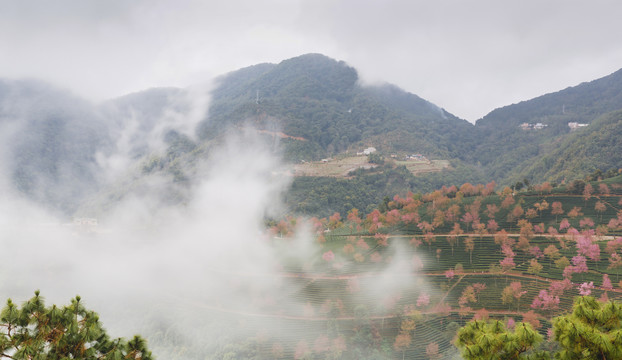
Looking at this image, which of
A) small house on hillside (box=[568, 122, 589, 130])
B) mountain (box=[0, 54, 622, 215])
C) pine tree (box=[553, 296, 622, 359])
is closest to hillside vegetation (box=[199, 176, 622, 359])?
mountain (box=[0, 54, 622, 215])

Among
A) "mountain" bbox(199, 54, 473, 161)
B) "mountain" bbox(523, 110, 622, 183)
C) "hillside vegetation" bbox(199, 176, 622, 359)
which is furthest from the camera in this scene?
"mountain" bbox(199, 54, 473, 161)

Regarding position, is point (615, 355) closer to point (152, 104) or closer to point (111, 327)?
point (111, 327)

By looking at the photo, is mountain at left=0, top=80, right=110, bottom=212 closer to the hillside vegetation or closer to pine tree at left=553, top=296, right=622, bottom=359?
the hillside vegetation

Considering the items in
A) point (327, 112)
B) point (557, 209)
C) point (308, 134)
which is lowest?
point (557, 209)

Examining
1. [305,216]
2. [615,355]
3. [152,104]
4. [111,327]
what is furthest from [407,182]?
[152,104]

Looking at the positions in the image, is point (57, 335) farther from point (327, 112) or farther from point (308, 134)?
point (327, 112)

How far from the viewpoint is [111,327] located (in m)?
30.4

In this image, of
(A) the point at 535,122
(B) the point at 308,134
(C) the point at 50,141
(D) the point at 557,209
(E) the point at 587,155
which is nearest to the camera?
(D) the point at 557,209

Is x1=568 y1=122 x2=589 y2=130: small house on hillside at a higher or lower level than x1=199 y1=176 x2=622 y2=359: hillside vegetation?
higher

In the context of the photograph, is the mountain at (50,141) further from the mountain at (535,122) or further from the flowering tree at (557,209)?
the mountain at (535,122)

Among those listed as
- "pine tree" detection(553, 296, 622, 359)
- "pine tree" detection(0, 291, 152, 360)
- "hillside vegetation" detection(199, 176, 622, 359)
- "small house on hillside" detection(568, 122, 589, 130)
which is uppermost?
"small house on hillside" detection(568, 122, 589, 130)

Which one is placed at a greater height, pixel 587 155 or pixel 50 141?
pixel 50 141

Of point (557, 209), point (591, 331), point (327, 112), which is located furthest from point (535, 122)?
point (591, 331)

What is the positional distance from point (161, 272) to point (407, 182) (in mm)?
35677
